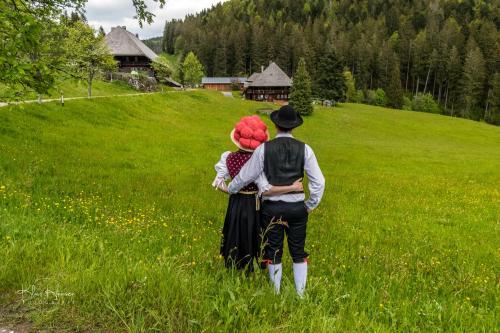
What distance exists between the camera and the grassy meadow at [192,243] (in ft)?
11.8

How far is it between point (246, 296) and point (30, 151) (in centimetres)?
1426

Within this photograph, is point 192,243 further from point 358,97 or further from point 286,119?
point 358,97

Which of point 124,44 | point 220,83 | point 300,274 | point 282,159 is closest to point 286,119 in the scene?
point 282,159

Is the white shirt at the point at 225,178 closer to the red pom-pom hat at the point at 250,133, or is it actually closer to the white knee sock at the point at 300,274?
the red pom-pom hat at the point at 250,133

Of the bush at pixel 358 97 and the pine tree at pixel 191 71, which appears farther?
the bush at pixel 358 97

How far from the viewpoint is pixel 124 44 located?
2800 inches

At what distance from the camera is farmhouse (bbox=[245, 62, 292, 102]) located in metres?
89.5

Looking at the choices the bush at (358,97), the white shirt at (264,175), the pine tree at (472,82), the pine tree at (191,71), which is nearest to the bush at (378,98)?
the bush at (358,97)

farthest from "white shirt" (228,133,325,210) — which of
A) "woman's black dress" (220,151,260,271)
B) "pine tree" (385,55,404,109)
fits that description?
"pine tree" (385,55,404,109)

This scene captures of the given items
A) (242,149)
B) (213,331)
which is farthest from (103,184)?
(213,331)

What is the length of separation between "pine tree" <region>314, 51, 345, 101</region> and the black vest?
7810 centimetres

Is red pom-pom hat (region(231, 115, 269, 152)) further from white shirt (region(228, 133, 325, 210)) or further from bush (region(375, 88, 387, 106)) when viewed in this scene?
bush (region(375, 88, 387, 106))

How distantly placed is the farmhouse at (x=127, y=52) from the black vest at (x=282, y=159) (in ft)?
229

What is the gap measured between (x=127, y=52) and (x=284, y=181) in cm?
7207
